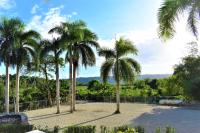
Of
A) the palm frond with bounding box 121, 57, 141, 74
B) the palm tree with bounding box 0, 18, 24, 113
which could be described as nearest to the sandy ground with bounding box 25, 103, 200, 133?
the palm frond with bounding box 121, 57, 141, 74

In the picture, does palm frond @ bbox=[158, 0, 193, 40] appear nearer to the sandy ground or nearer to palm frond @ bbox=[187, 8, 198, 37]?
palm frond @ bbox=[187, 8, 198, 37]

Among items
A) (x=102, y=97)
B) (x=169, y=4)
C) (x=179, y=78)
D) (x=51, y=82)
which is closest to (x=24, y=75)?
(x=51, y=82)

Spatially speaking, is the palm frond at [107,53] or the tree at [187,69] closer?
the palm frond at [107,53]

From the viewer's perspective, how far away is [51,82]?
54.8m

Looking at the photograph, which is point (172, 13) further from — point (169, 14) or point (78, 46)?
point (78, 46)

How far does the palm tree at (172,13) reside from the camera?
19547 mm

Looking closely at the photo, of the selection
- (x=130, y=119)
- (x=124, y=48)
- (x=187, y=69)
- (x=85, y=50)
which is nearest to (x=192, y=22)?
(x=130, y=119)

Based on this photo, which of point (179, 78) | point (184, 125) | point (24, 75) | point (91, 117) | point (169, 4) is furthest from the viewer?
point (24, 75)

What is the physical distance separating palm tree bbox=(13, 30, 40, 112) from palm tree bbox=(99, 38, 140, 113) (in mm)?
6332

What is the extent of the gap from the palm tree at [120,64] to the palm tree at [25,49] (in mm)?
6332

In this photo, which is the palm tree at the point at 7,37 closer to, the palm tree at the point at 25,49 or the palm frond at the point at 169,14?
the palm tree at the point at 25,49

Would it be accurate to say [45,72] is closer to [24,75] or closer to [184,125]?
[24,75]

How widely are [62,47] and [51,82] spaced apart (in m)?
16.7

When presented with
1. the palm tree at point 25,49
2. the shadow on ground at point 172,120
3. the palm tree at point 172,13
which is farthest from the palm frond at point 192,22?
the palm tree at point 25,49
